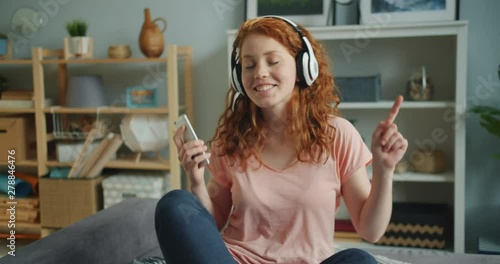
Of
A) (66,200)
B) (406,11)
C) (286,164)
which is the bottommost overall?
(66,200)

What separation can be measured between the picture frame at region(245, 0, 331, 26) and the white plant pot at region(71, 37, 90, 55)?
33.2 inches

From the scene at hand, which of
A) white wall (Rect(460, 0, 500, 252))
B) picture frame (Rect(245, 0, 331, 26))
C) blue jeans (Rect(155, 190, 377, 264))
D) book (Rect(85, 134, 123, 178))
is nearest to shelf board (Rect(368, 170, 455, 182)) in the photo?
white wall (Rect(460, 0, 500, 252))

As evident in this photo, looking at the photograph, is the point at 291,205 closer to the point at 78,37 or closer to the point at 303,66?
the point at 303,66

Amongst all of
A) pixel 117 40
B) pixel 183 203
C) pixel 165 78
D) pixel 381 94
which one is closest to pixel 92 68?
pixel 117 40

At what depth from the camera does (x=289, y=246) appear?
115 cm

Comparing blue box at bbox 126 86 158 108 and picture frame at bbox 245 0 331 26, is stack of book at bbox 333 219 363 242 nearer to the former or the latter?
picture frame at bbox 245 0 331 26

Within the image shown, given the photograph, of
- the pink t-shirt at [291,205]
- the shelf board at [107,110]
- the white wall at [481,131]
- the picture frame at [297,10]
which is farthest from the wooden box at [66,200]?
the white wall at [481,131]

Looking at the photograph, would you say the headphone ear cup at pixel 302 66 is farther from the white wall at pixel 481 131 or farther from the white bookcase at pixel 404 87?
the white wall at pixel 481 131

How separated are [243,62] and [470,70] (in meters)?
1.68

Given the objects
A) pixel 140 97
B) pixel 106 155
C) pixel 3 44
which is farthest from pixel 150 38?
pixel 3 44

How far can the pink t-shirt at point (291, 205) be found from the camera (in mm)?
1159

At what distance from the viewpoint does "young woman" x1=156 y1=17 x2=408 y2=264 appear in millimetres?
1154

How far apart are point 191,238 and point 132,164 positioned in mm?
1730

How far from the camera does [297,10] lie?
2.53 m
